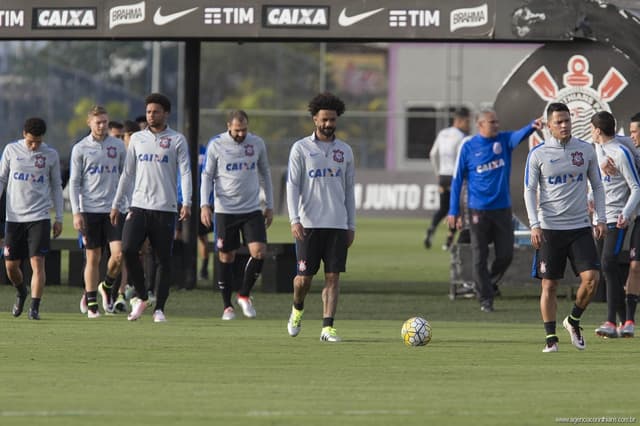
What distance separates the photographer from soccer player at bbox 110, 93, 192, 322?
16828mm

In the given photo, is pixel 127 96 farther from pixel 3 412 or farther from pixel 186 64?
pixel 3 412

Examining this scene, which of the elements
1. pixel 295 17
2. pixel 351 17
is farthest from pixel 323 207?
pixel 295 17

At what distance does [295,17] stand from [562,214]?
6.89 metres

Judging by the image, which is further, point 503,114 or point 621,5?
point 503,114

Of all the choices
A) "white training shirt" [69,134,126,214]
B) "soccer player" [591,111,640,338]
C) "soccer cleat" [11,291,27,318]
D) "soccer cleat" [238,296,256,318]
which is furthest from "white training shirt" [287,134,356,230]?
"soccer cleat" [11,291,27,318]

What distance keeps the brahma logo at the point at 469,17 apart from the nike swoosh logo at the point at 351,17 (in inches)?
34.9

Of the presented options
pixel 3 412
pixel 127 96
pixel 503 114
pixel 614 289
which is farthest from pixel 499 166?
pixel 127 96

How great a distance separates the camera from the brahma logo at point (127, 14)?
20.3 meters

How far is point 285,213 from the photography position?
4453 centimetres

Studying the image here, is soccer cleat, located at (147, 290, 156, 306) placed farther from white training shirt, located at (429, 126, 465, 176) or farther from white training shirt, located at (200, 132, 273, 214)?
white training shirt, located at (429, 126, 465, 176)

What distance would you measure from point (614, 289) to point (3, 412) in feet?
24.0

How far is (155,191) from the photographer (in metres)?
16.8

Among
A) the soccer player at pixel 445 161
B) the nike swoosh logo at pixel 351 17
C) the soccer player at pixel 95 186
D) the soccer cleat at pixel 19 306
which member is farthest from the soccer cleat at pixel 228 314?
the soccer player at pixel 445 161

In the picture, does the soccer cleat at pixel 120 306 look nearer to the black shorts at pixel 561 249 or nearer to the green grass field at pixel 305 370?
the green grass field at pixel 305 370
